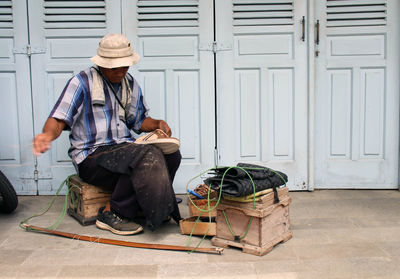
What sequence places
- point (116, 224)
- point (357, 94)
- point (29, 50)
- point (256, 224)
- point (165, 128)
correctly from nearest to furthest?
point (256, 224) → point (116, 224) → point (165, 128) → point (29, 50) → point (357, 94)

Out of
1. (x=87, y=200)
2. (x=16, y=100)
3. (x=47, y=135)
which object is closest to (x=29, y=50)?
(x=16, y=100)

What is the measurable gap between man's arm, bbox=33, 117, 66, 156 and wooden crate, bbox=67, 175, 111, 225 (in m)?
0.47

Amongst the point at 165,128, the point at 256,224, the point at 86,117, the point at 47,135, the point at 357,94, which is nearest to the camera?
the point at 256,224

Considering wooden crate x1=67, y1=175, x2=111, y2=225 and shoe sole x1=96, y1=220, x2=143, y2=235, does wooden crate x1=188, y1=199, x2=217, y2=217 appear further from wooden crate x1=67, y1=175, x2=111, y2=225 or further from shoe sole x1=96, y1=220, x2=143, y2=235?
wooden crate x1=67, y1=175, x2=111, y2=225

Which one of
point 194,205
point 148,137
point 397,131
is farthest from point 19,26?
point 397,131

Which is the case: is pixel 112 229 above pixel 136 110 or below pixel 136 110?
below

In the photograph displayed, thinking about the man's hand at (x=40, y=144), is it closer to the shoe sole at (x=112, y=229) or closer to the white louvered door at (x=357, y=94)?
the shoe sole at (x=112, y=229)

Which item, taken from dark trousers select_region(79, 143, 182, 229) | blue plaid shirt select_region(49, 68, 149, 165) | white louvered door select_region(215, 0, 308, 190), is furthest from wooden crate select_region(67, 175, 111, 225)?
white louvered door select_region(215, 0, 308, 190)

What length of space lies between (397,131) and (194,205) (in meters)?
2.28

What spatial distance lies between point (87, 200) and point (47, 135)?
0.65m

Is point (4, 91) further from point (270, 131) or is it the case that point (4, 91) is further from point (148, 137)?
point (270, 131)

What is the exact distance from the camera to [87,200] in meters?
3.46

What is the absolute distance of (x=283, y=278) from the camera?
2.51m

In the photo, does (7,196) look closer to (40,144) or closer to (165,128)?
(40,144)
